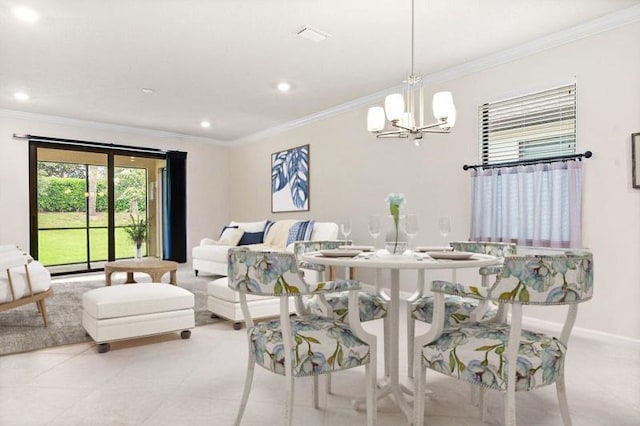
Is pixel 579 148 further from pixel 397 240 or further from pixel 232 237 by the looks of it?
pixel 232 237

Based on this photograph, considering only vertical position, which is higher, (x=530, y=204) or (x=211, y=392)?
(x=530, y=204)

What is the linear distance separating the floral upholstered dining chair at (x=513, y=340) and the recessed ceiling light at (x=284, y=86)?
3512 millimetres

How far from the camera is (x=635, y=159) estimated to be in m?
3.04

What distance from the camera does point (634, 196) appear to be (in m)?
3.07

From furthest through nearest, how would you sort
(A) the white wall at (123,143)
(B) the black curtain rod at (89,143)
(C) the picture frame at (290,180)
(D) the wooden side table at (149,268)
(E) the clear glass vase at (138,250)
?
(C) the picture frame at (290,180) → (B) the black curtain rod at (89,143) → (A) the white wall at (123,143) → (E) the clear glass vase at (138,250) → (D) the wooden side table at (149,268)

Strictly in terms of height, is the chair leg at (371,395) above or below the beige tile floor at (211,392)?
above

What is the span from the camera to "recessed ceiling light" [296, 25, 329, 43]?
329cm

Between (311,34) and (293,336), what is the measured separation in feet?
8.38

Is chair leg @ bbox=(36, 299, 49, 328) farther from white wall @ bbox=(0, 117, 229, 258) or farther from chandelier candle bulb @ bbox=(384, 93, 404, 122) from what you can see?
chandelier candle bulb @ bbox=(384, 93, 404, 122)

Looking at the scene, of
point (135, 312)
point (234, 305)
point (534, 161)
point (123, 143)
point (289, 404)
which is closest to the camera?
point (289, 404)

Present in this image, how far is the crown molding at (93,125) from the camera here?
5.97 m

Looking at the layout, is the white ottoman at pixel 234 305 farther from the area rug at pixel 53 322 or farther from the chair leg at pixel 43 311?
the chair leg at pixel 43 311

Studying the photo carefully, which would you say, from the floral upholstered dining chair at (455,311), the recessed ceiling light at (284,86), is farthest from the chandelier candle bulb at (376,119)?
the recessed ceiling light at (284,86)

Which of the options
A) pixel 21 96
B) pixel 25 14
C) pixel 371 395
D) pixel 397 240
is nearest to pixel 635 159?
pixel 397 240
